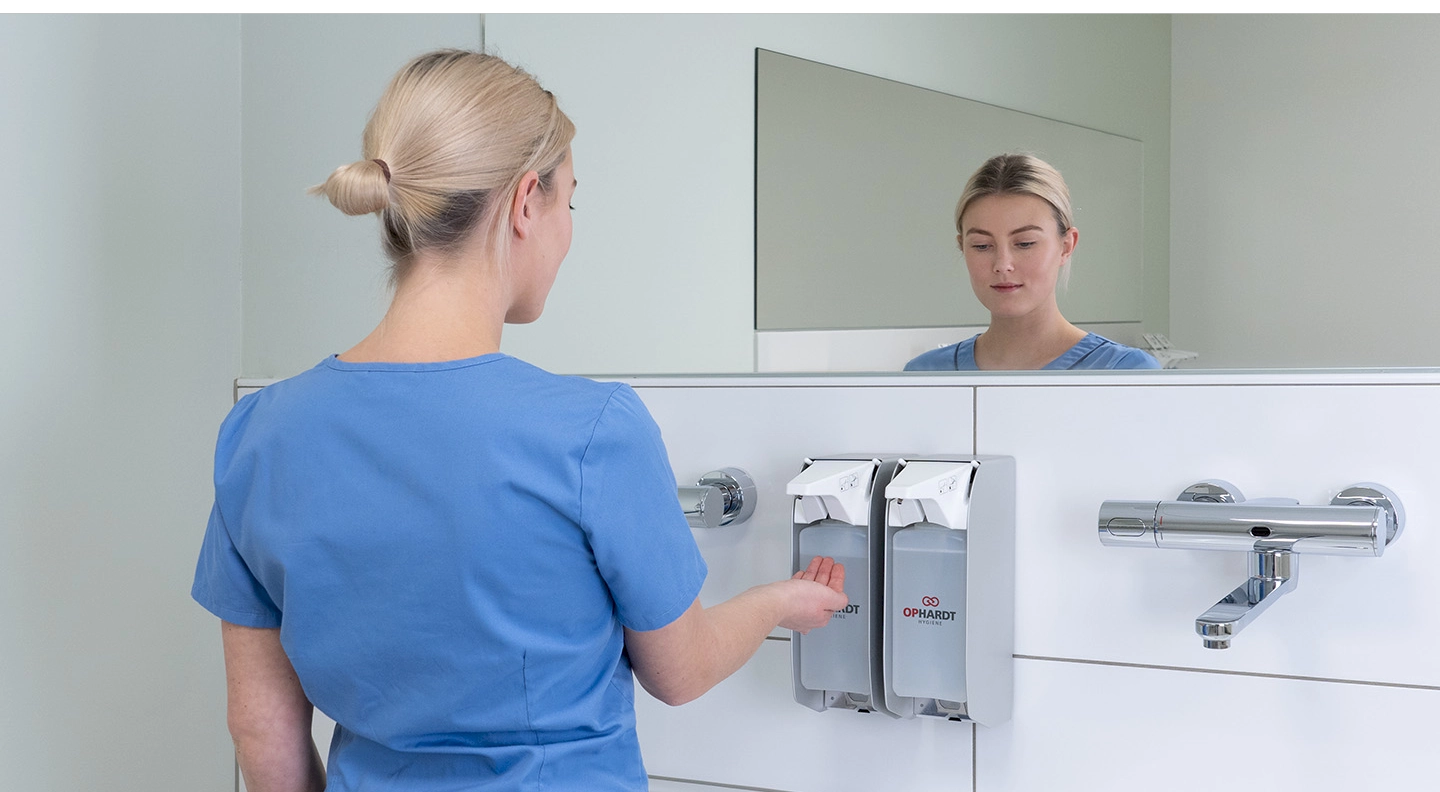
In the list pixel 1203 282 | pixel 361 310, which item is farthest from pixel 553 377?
pixel 361 310

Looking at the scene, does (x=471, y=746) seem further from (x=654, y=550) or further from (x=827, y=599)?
(x=827, y=599)

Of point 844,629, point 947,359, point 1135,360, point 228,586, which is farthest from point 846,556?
point 228,586

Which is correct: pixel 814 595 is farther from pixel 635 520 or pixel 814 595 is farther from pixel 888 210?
pixel 888 210

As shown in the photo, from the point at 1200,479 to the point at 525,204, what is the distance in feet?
2.08

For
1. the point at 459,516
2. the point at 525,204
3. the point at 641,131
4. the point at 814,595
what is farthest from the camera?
the point at 641,131

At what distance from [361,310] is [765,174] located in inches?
24.0

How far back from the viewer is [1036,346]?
1.13 m

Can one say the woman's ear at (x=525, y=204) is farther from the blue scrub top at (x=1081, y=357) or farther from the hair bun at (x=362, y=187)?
the blue scrub top at (x=1081, y=357)

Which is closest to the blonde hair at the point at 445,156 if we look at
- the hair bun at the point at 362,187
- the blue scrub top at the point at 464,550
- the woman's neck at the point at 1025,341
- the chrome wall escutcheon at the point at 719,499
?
the hair bun at the point at 362,187

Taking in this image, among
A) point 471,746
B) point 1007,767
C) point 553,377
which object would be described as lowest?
point 1007,767

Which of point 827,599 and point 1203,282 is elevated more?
point 1203,282

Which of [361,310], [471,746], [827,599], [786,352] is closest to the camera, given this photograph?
[471,746]

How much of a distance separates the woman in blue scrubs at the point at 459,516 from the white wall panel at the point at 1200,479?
365mm

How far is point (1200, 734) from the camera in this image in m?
1.06
